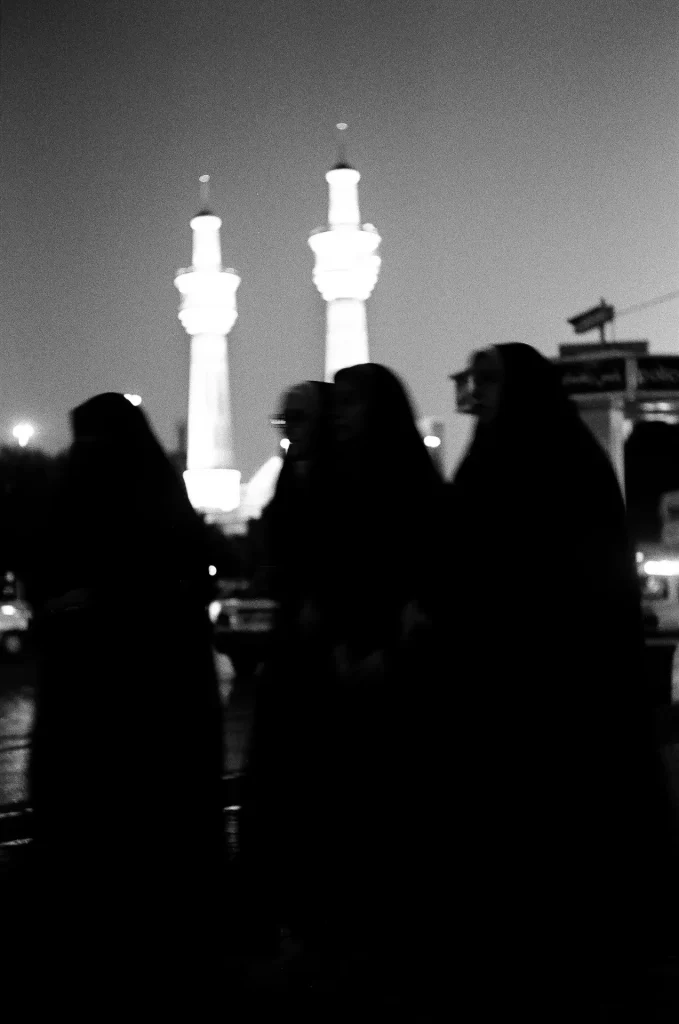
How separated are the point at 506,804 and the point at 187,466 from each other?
82.5 meters

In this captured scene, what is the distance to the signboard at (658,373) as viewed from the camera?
78.3 feet

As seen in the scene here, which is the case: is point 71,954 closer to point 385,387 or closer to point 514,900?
point 514,900

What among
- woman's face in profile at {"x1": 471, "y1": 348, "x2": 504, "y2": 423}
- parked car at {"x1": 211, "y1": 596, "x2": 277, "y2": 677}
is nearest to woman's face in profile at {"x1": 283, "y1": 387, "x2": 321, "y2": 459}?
woman's face in profile at {"x1": 471, "y1": 348, "x2": 504, "y2": 423}

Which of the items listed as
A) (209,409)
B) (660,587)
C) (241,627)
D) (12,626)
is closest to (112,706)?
(660,587)

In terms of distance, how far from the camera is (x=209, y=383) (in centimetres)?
8238

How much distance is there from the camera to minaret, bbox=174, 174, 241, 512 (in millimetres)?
81125

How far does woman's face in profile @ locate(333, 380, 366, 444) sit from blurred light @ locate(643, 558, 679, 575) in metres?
9.18

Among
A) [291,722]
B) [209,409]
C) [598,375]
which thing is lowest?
[291,722]

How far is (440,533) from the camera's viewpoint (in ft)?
13.5

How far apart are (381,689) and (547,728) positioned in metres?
0.50

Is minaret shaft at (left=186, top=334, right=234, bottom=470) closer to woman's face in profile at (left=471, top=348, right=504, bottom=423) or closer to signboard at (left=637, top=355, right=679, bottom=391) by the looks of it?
signboard at (left=637, top=355, right=679, bottom=391)

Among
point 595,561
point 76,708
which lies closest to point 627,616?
point 595,561

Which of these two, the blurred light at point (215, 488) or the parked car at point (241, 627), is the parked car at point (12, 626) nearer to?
the parked car at point (241, 627)

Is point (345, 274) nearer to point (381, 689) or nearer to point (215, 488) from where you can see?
point (215, 488)
